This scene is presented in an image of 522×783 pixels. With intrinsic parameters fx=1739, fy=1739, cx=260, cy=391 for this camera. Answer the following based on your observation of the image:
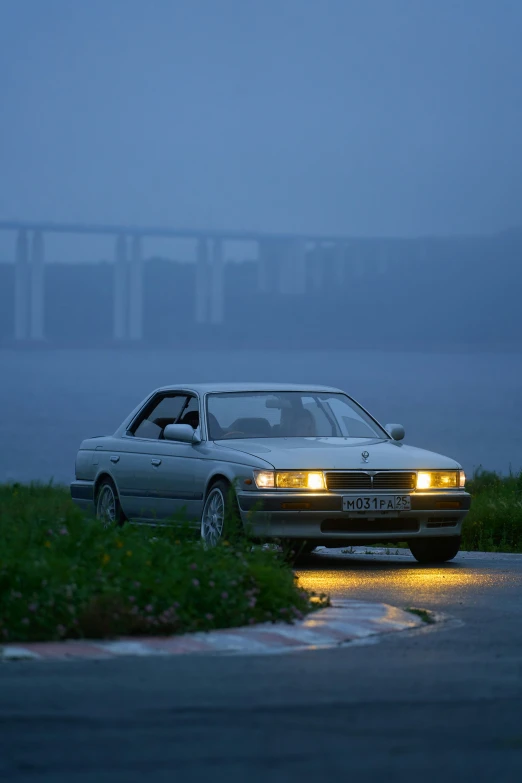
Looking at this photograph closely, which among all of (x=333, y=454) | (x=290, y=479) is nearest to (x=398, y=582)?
(x=290, y=479)

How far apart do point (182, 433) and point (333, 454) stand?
50.5 inches

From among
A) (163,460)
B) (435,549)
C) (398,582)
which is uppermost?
(163,460)

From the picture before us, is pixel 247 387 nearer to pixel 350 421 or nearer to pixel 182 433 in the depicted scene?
pixel 350 421

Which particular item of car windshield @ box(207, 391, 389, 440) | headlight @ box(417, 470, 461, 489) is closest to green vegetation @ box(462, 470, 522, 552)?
car windshield @ box(207, 391, 389, 440)

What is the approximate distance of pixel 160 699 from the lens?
6570 millimetres

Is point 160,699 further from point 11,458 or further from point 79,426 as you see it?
point 79,426

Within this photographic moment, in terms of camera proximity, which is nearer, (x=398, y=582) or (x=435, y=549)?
(x=398, y=582)

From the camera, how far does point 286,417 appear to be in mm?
14344

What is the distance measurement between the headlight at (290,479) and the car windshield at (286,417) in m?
1.08

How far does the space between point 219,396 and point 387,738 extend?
8809mm

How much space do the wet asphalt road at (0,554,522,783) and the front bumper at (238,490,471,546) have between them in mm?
4250

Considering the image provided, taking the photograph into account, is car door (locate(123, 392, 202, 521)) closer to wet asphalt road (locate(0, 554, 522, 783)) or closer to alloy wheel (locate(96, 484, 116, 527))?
alloy wheel (locate(96, 484, 116, 527))

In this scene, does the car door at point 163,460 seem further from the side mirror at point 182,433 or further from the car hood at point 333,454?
the car hood at point 333,454

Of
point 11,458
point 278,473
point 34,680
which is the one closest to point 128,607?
point 34,680
